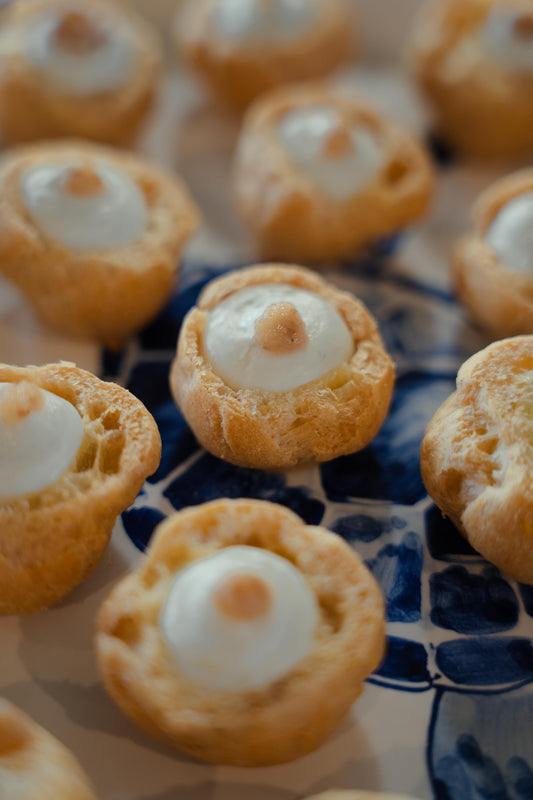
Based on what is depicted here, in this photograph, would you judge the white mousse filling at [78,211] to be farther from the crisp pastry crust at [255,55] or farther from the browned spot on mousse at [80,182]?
the crisp pastry crust at [255,55]

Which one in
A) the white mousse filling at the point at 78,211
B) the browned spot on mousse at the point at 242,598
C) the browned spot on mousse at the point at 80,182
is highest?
the browned spot on mousse at the point at 80,182

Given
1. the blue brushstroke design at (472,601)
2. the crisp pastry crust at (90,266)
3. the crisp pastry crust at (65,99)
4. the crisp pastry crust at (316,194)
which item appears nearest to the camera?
the blue brushstroke design at (472,601)

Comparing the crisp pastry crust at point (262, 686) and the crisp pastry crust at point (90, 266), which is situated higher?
the crisp pastry crust at point (90, 266)

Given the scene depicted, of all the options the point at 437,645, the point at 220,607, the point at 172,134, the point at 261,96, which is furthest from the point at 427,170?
the point at 220,607

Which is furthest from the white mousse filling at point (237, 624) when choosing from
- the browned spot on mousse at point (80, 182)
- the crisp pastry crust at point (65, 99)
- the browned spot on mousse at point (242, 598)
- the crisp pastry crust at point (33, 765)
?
the crisp pastry crust at point (65, 99)

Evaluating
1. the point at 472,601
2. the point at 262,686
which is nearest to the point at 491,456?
the point at 472,601

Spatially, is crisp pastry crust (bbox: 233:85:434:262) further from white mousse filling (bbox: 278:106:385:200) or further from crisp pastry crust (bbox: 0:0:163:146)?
crisp pastry crust (bbox: 0:0:163:146)
